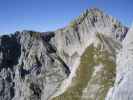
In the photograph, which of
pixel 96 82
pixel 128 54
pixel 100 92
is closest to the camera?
pixel 128 54

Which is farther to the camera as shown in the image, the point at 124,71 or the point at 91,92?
the point at 91,92

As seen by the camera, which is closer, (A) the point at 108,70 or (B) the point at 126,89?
(B) the point at 126,89

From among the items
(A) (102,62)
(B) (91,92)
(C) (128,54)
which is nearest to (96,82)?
(B) (91,92)

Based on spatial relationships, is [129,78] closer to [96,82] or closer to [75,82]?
[96,82]

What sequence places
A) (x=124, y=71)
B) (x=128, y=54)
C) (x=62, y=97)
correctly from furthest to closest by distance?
(x=62, y=97) → (x=128, y=54) → (x=124, y=71)

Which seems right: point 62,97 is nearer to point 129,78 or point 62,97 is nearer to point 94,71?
point 94,71

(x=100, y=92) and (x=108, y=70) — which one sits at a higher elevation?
(x=108, y=70)

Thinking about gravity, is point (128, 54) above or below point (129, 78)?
above

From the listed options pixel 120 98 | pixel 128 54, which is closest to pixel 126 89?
pixel 120 98

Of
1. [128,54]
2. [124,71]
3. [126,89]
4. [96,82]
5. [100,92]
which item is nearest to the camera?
[126,89]
